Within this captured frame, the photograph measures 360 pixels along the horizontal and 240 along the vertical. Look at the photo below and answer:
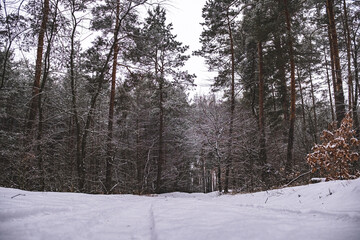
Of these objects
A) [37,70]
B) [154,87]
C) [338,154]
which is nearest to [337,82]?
[338,154]

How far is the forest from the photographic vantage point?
519 cm

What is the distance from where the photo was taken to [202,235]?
1.18 meters

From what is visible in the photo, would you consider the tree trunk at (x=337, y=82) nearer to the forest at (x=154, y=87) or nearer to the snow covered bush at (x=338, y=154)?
the forest at (x=154, y=87)

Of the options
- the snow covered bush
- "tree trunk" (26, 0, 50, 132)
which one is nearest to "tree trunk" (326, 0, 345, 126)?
the snow covered bush

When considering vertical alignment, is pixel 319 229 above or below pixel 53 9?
below

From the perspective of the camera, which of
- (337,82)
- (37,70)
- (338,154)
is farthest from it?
(337,82)

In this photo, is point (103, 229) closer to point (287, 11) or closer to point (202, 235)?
point (202, 235)

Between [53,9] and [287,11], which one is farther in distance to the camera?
[287,11]

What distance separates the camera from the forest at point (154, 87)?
519 centimetres

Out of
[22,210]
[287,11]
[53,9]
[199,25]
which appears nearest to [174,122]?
[199,25]

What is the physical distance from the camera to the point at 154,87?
391 inches

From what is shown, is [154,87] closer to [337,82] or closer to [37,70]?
[37,70]

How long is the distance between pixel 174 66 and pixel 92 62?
693 cm

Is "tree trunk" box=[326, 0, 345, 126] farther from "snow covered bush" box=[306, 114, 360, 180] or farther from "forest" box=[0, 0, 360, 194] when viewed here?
"snow covered bush" box=[306, 114, 360, 180]
